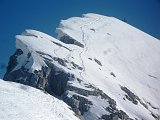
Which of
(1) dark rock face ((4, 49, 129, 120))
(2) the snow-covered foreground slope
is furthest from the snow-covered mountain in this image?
(2) the snow-covered foreground slope

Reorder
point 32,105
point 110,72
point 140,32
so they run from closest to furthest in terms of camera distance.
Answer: point 32,105
point 110,72
point 140,32

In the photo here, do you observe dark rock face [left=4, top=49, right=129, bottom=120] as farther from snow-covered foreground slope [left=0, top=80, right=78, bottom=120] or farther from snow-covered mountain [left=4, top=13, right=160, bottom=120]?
snow-covered foreground slope [left=0, top=80, right=78, bottom=120]

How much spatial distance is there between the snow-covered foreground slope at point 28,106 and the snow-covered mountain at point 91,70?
1832 centimetres

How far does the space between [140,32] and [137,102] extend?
74493mm

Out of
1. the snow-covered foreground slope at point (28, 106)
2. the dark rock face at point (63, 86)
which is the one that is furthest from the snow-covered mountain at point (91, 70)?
the snow-covered foreground slope at point (28, 106)

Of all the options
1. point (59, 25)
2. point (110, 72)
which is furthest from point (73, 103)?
point (59, 25)

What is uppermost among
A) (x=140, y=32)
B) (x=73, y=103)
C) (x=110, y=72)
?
(x=140, y=32)

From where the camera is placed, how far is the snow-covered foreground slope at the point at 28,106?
147 ft

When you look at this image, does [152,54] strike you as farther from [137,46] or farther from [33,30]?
[33,30]

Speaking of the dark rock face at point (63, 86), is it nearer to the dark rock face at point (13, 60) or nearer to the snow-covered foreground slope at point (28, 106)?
the dark rock face at point (13, 60)

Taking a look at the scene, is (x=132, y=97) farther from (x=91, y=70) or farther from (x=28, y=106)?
(x=28, y=106)

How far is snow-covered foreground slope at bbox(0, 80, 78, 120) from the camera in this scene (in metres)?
44.7

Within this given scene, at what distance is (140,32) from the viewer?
165 metres

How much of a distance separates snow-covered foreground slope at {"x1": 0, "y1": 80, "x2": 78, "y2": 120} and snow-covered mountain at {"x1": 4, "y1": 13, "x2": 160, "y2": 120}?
18.3 meters
